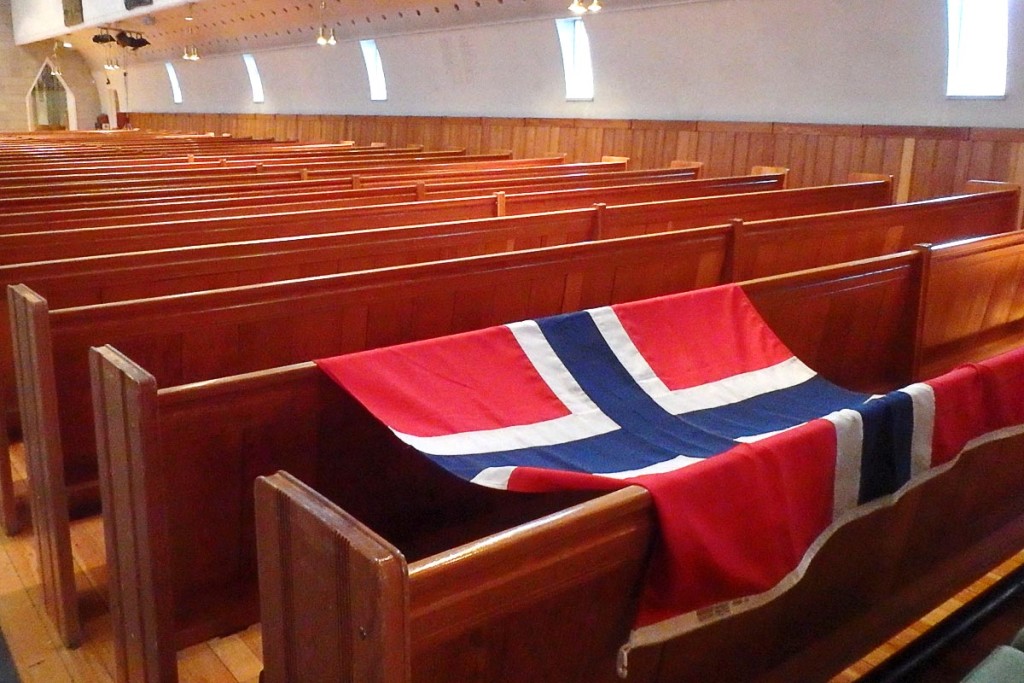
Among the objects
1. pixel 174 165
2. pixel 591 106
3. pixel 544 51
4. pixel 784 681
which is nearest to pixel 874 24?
pixel 591 106

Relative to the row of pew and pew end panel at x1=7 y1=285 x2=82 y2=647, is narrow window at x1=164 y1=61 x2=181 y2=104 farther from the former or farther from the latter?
pew end panel at x1=7 y1=285 x2=82 y2=647

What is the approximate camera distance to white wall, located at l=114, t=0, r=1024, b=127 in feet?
19.9

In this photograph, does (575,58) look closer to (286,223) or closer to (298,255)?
(286,223)

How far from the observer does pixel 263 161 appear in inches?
274

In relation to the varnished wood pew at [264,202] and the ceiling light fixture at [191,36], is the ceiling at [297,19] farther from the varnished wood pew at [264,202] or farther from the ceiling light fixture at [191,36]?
the varnished wood pew at [264,202]

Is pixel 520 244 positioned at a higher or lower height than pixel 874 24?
lower

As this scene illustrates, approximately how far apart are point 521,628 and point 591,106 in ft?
26.9

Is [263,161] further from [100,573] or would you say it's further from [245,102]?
[245,102]

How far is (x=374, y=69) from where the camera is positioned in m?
12.0

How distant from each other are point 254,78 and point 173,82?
12.3 feet

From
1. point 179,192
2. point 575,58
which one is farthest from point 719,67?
point 179,192

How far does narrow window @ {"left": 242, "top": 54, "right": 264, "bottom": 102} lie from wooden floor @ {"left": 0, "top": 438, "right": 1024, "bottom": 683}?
44.5ft

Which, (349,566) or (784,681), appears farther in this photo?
(784,681)

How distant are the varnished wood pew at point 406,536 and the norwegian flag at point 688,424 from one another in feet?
0.32
